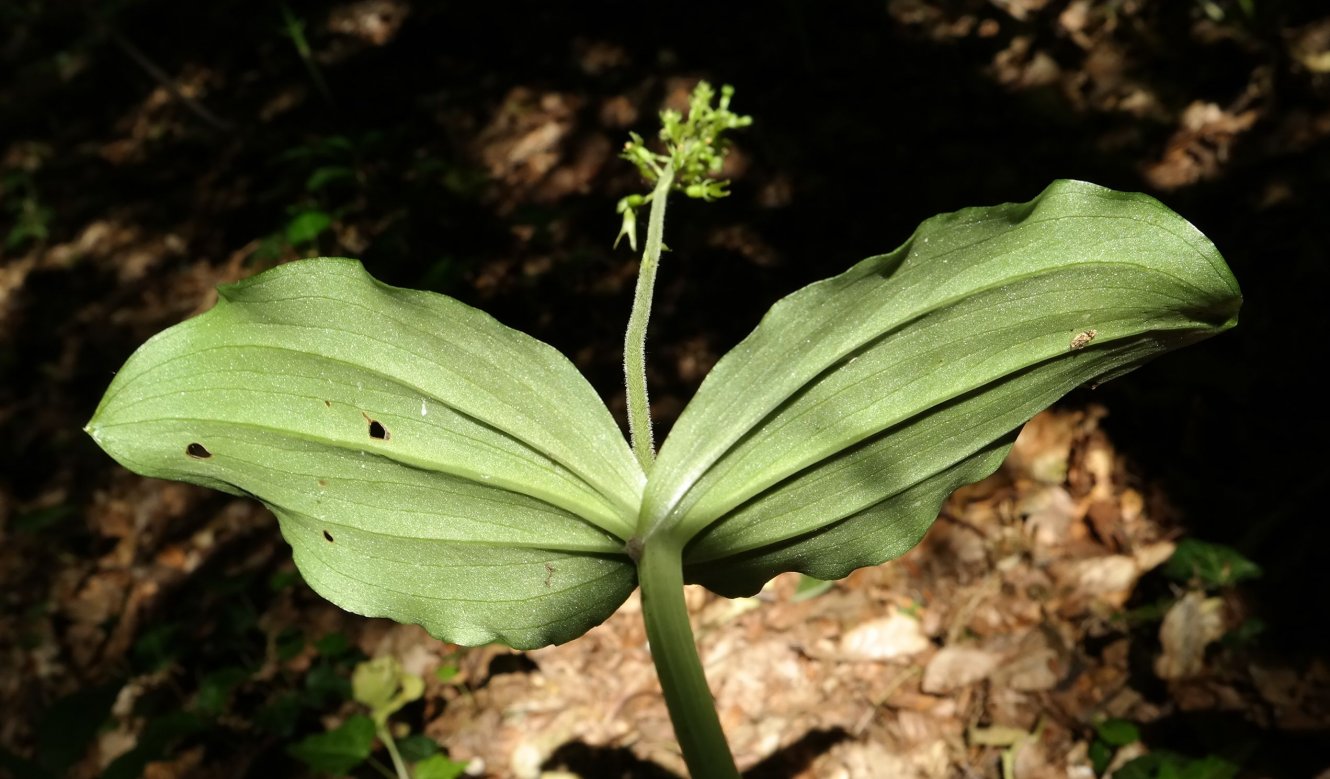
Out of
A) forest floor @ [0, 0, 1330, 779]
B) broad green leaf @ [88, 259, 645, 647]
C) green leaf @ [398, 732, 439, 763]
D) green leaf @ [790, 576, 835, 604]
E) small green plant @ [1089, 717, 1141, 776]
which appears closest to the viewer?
broad green leaf @ [88, 259, 645, 647]

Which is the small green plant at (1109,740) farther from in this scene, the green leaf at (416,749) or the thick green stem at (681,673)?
the green leaf at (416,749)

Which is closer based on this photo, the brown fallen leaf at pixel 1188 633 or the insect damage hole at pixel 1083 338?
the insect damage hole at pixel 1083 338

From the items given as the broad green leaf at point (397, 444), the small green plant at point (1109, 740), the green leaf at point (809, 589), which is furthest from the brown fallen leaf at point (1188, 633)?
the broad green leaf at point (397, 444)

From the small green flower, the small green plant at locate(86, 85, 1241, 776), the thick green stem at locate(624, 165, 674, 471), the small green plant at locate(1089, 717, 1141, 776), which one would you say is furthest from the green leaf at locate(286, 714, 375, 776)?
the small green plant at locate(1089, 717, 1141, 776)

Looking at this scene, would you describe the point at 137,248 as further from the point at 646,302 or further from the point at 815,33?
the point at 646,302

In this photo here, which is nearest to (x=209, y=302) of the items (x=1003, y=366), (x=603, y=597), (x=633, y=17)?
(x=633, y=17)

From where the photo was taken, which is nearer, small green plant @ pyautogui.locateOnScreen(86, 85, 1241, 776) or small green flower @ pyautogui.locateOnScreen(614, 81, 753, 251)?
small green plant @ pyautogui.locateOnScreen(86, 85, 1241, 776)

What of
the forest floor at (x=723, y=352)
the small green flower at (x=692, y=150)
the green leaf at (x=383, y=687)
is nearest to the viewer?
the small green flower at (x=692, y=150)

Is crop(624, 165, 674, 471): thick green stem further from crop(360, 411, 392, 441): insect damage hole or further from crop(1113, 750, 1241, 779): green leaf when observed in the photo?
crop(1113, 750, 1241, 779): green leaf
